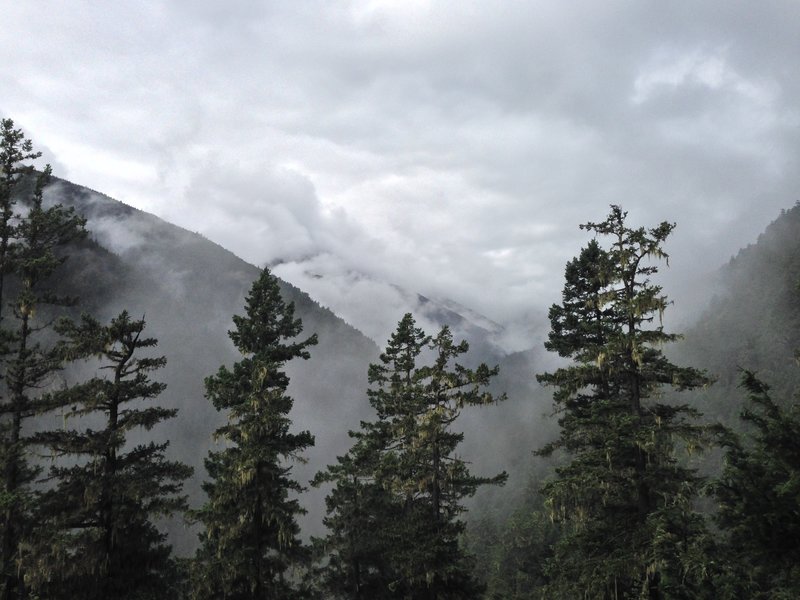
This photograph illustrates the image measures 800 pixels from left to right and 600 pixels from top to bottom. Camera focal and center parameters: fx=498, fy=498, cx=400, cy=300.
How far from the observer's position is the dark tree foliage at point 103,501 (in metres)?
15.3

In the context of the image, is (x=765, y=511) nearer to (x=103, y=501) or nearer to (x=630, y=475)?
(x=630, y=475)

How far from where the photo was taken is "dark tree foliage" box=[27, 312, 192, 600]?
15328 mm

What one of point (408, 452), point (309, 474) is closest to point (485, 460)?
point (309, 474)

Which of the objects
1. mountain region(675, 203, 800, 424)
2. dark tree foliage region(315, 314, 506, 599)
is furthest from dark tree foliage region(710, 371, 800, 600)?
mountain region(675, 203, 800, 424)

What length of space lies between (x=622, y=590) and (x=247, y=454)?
1219cm

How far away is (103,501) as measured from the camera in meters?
16.2

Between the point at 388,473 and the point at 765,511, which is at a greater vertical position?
the point at 765,511

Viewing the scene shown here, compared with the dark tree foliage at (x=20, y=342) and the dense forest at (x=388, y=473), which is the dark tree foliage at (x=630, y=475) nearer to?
the dense forest at (x=388, y=473)

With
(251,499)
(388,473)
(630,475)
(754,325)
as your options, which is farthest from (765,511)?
(754,325)

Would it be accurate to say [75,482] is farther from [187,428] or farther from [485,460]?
[187,428]

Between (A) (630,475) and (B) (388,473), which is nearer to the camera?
(A) (630,475)

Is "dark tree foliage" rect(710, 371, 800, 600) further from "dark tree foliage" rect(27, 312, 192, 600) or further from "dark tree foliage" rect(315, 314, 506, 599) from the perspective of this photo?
"dark tree foliage" rect(27, 312, 192, 600)

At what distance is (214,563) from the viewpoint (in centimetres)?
1703

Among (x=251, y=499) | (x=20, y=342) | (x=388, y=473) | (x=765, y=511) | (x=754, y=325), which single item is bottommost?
(x=251, y=499)
